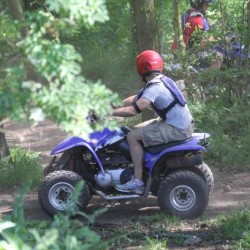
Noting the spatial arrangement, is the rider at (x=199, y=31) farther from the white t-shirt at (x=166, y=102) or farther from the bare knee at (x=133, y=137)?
the bare knee at (x=133, y=137)

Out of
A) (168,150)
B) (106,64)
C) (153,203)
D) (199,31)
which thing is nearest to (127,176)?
(168,150)

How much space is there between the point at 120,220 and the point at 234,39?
4286 mm

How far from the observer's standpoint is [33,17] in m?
→ 3.53

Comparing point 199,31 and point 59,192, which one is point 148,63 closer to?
point 59,192

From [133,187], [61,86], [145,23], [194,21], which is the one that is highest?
[194,21]

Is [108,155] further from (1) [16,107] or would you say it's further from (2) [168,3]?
(2) [168,3]

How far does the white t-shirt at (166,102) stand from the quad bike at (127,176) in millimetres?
204

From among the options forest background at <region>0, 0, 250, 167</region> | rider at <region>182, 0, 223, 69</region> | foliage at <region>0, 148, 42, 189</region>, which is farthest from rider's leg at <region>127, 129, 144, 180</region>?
rider at <region>182, 0, 223, 69</region>

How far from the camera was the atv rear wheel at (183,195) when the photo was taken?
22.4 ft

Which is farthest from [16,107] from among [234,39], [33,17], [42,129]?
[42,129]

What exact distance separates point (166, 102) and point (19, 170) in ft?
8.50

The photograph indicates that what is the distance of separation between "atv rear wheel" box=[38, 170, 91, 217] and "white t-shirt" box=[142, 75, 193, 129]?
1.12 metres

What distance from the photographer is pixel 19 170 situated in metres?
8.48

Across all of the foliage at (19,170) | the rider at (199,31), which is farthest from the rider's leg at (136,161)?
the rider at (199,31)
